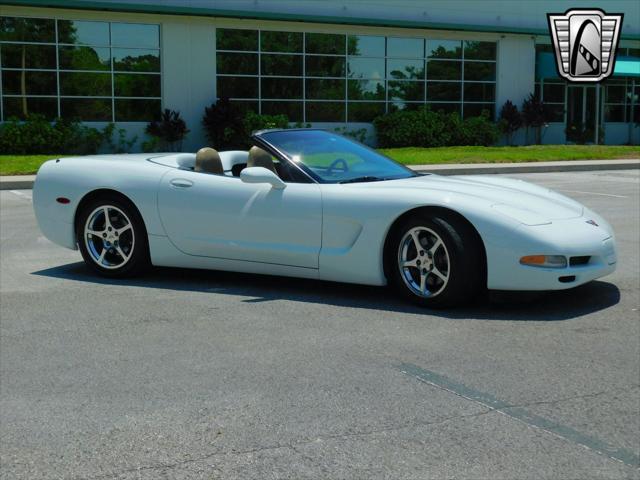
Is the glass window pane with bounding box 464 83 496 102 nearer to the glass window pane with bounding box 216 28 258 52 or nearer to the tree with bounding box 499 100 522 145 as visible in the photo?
the tree with bounding box 499 100 522 145

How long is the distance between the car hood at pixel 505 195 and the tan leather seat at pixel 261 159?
0.88m

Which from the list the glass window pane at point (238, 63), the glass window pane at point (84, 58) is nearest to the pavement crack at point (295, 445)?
the glass window pane at point (84, 58)

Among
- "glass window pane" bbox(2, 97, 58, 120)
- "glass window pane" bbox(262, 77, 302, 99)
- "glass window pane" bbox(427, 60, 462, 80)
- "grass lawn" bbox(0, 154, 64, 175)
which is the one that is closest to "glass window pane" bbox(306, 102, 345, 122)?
"glass window pane" bbox(262, 77, 302, 99)

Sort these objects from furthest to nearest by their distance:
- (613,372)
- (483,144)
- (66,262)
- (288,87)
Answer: (483,144), (288,87), (66,262), (613,372)

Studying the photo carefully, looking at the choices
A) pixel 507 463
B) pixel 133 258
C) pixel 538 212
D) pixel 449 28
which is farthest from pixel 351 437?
pixel 449 28

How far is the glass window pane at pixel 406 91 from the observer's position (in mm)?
32688

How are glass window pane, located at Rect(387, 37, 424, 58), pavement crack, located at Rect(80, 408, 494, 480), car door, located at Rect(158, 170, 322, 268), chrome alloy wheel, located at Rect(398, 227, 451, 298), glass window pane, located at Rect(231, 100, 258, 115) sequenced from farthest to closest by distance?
glass window pane, located at Rect(387, 37, 424, 58) < glass window pane, located at Rect(231, 100, 258, 115) < car door, located at Rect(158, 170, 322, 268) < chrome alloy wheel, located at Rect(398, 227, 451, 298) < pavement crack, located at Rect(80, 408, 494, 480)

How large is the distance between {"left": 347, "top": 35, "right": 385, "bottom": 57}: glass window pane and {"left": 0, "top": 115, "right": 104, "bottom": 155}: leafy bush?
937 cm

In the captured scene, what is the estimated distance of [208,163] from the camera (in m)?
7.55

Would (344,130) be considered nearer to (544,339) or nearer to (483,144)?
(483,144)

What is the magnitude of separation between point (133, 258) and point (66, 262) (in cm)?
127

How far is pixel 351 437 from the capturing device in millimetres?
3979

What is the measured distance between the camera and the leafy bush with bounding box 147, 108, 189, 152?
28062 mm

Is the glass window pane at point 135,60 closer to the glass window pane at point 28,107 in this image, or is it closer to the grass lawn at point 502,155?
the glass window pane at point 28,107
